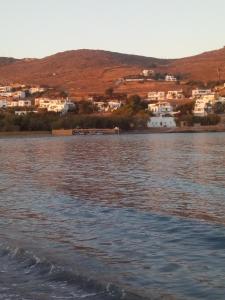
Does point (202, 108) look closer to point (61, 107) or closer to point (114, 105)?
point (114, 105)

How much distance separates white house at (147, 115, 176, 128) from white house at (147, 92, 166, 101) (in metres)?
30.0

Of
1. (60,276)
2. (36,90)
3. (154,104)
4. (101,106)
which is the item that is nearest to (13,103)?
(101,106)

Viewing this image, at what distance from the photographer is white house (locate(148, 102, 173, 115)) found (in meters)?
128

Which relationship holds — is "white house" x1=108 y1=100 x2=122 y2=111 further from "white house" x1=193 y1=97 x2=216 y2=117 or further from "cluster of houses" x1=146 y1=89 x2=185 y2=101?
"cluster of houses" x1=146 y1=89 x2=185 y2=101

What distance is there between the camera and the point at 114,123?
374 ft

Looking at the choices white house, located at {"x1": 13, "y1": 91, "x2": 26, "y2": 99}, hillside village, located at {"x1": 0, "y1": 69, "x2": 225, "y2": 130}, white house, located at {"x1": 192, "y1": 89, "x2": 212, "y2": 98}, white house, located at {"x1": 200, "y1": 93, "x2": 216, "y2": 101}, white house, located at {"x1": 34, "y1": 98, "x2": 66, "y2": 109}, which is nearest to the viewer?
hillside village, located at {"x1": 0, "y1": 69, "x2": 225, "y2": 130}

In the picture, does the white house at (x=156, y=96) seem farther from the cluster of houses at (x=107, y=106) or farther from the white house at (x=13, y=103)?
the white house at (x=13, y=103)

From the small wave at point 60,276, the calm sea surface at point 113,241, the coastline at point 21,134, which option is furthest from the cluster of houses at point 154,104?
the small wave at point 60,276

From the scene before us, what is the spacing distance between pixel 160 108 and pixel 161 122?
9013mm

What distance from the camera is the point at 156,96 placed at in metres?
156

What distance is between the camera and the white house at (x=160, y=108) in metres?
128

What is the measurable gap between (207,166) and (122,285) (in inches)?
854

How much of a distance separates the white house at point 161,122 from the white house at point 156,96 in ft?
98.5

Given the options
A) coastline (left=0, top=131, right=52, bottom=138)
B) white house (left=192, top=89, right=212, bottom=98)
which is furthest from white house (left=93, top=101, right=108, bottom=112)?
coastline (left=0, top=131, right=52, bottom=138)
